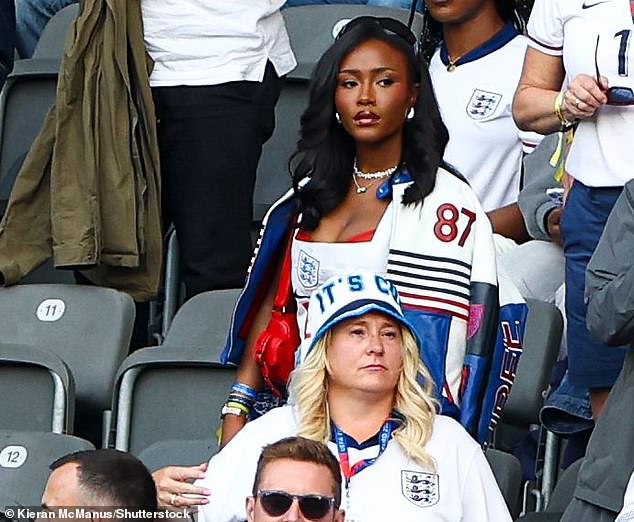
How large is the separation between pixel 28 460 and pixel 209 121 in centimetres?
148

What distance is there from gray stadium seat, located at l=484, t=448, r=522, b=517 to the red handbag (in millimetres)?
497

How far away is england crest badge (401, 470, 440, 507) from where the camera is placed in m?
3.99

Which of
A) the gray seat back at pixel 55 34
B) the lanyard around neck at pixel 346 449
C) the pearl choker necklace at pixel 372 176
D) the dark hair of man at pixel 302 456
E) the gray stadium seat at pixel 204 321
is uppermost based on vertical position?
the pearl choker necklace at pixel 372 176

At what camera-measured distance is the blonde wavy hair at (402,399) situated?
4035 mm

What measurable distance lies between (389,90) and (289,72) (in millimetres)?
1607

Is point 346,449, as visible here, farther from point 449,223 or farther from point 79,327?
point 79,327

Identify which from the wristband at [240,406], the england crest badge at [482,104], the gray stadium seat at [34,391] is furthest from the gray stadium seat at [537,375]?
the gray stadium seat at [34,391]

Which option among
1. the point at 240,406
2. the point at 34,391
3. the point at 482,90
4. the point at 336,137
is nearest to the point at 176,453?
the point at 240,406

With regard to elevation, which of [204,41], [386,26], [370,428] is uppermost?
[386,26]

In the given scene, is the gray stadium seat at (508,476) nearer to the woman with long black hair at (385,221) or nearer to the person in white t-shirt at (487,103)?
the woman with long black hair at (385,221)

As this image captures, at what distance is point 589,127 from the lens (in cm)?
441

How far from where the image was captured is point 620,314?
3.76 meters

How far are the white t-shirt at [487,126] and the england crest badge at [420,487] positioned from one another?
1867mm

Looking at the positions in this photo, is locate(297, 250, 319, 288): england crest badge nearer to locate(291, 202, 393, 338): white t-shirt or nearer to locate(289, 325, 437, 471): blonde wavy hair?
locate(291, 202, 393, 338): white t-shirt
